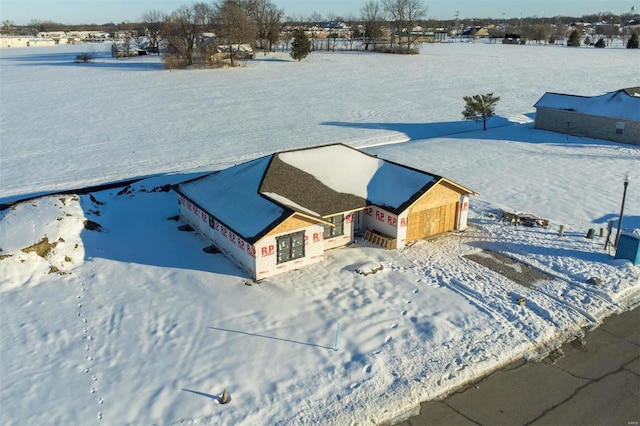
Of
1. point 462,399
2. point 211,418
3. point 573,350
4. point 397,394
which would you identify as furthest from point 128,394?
point 573,350

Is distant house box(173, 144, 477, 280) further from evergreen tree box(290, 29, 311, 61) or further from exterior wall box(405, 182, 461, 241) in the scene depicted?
evergreen tree box(290, 29, 311, 61)

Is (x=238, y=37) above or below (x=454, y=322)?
above

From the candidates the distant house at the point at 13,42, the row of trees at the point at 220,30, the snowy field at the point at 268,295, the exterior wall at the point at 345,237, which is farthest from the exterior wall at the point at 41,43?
the exterior wall at the point at 345,237

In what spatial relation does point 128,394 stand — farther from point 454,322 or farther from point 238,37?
point 238,37

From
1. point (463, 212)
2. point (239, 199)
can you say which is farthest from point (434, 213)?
point (239, 199)

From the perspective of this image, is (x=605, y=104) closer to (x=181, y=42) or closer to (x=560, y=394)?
(x=560, y=394)

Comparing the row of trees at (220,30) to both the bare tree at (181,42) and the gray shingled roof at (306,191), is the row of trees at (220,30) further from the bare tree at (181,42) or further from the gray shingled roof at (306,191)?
the gray shingled roof at (306,191)

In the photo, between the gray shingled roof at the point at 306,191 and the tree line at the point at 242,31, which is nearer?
the gray shingled roof at the point at 306,191
